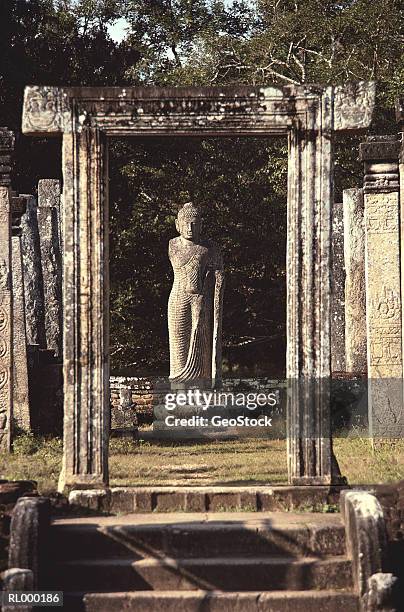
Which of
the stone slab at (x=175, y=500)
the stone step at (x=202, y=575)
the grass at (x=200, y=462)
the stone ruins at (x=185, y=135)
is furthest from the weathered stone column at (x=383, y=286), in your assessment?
the stone step at (x=202, y=575)

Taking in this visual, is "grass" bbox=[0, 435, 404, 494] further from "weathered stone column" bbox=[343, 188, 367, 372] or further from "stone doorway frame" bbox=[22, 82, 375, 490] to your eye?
"weathered stone column" bbox=[343, 188, 367, 372]

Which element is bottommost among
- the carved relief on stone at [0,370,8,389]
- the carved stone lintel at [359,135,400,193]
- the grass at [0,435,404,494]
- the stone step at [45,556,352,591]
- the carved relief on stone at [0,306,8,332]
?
the stone step at [45,556,352,591]

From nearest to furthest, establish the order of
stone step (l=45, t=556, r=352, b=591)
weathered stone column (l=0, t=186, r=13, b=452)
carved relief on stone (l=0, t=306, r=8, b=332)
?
stone step (l=45, t=556, r=352, b=591) → weathered stone column (l=0, t=186, r=13, b=452) → carved relief on stone (l=0, t=306, r=8, b=332)

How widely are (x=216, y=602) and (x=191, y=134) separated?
3764 mm

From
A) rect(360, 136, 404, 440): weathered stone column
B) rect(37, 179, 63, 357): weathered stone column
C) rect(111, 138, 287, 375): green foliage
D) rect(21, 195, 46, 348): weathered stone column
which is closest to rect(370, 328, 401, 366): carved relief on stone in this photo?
rect(360, 136, 404, 440): weathered stone column

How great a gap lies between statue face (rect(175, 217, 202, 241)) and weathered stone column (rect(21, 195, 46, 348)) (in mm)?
2084

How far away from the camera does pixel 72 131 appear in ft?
31.9

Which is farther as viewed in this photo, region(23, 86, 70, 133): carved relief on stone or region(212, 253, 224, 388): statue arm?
region(212, 253, 224, 388): statue arm

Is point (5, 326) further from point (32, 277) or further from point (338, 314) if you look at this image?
point (338, 314)

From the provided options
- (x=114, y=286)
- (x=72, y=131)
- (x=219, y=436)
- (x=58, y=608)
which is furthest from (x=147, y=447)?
Result: (x=114, y=286)

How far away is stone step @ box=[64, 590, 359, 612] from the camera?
7.79 meters

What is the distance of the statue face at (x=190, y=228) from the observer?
17016mm

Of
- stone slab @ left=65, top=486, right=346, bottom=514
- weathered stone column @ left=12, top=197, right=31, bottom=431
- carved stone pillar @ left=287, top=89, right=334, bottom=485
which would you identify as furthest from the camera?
weathered stone column @ left=12, top=197, right=31, bottom=431

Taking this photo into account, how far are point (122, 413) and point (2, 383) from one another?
3145 mm
